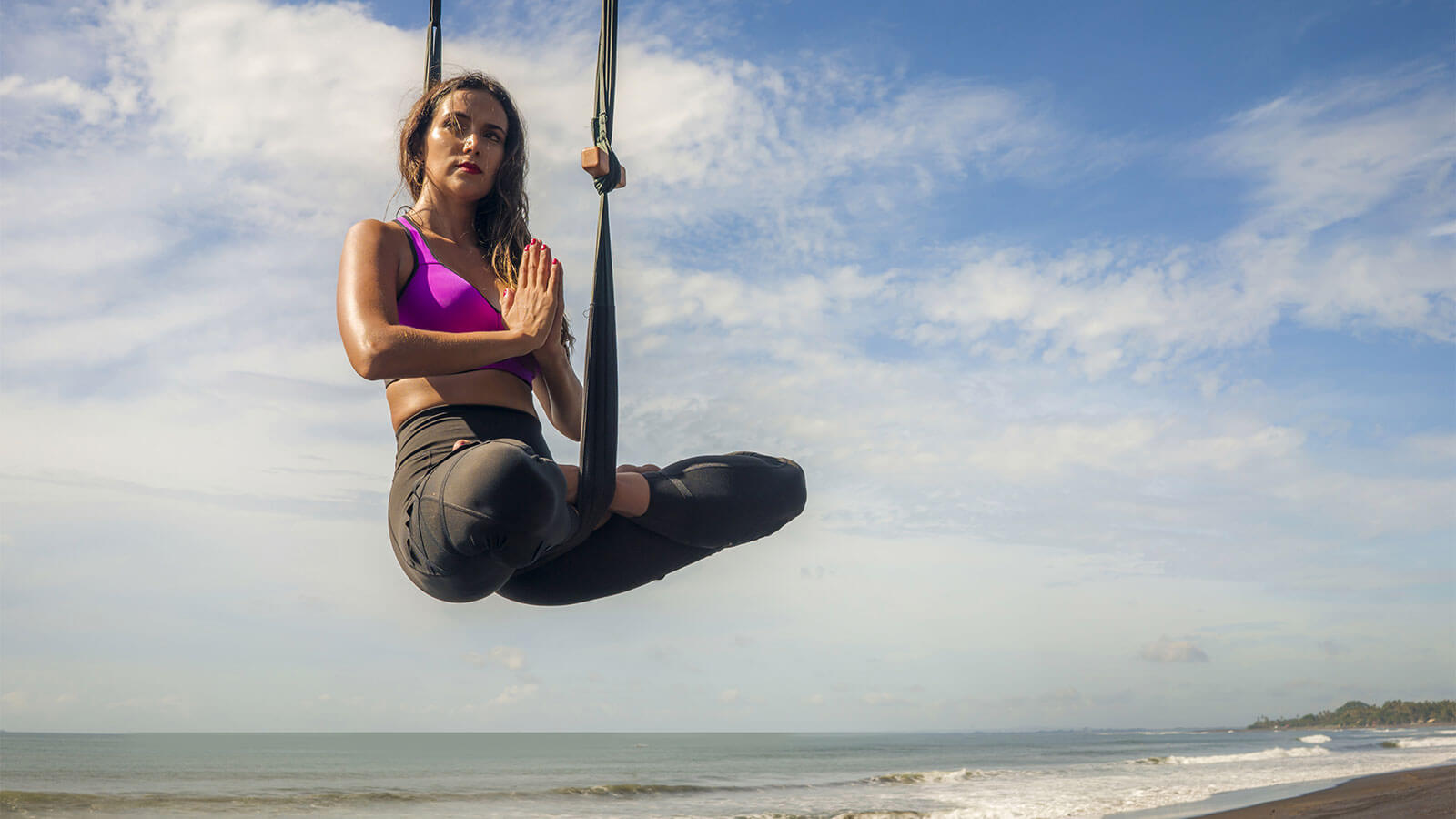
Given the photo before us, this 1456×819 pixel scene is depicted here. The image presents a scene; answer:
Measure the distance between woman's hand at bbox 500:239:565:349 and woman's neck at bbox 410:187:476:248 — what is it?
0.32 meters

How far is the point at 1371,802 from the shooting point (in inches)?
434

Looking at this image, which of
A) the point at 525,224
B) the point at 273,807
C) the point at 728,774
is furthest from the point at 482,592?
the point at 728,774

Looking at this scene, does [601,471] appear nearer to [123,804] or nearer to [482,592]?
[482,592]

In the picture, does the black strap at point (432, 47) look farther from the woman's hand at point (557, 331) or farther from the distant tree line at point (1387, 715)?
the distant tree line at point (1387, 715)

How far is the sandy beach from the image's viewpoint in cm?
1004

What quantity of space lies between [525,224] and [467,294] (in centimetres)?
40

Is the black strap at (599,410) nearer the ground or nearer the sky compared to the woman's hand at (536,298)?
→ nearer the ground

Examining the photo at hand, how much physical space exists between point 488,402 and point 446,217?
532 mm

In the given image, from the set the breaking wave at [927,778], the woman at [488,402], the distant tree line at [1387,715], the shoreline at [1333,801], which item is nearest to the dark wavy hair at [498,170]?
the woman at [488,402]

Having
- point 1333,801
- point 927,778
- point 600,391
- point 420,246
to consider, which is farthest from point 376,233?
point 927,778

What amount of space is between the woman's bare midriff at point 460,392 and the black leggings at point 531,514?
2 centimetres

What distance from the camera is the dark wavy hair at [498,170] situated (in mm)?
2088

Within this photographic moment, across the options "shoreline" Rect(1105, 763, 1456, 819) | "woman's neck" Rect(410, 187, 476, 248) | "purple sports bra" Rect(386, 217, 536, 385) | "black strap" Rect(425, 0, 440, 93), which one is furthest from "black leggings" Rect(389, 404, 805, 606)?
"shoreline" Rect(1105, 763, 1456, 819)

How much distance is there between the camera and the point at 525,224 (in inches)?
84.8
